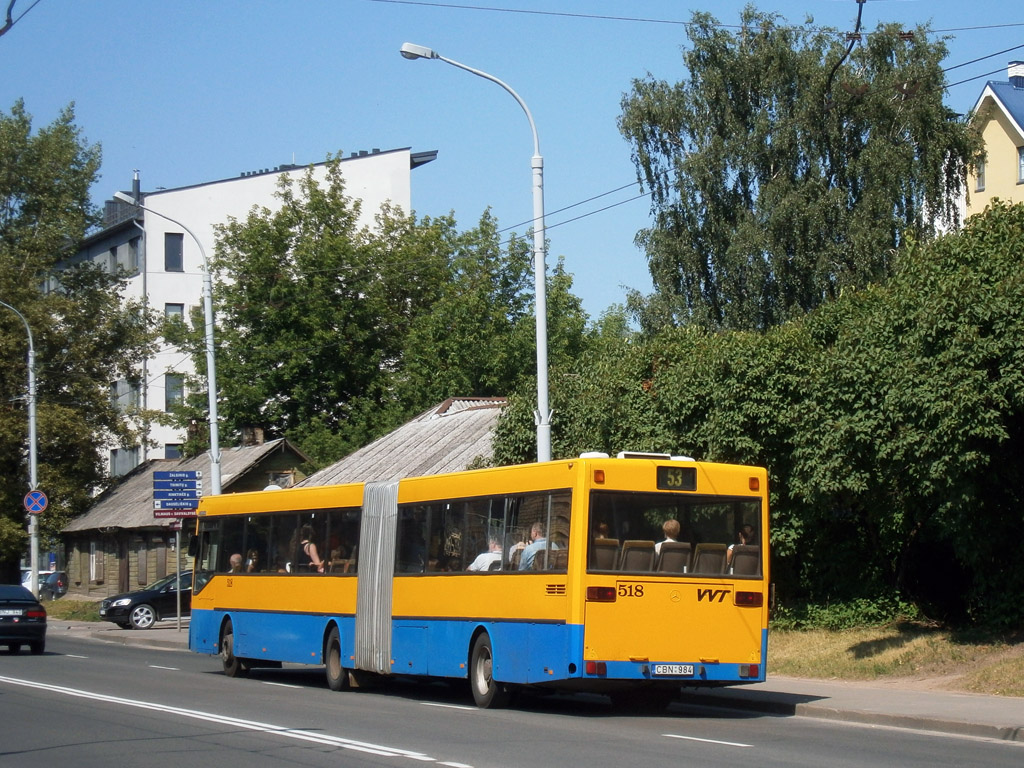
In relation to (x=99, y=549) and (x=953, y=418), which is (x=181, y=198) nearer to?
(x=99, y=549)

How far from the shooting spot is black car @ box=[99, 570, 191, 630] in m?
38.1

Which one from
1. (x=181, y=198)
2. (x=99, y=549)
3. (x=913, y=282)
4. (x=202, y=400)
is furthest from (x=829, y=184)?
(x=181, y=198)

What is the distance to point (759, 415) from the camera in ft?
69.1

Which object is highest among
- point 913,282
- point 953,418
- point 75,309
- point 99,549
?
point 75,309

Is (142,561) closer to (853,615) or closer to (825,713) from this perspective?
(853,615)

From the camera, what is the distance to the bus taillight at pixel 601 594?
14086mm

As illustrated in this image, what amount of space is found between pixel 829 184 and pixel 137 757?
31.3 m

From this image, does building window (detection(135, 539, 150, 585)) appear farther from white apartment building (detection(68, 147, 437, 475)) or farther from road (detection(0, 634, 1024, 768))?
road (detection(0, 634, 1024, 768))

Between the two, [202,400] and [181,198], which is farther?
[181,198]

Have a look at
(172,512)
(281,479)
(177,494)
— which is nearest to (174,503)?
→ (177,494)

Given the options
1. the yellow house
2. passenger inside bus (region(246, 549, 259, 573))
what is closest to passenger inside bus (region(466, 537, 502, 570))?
passenger inside bus (region(246, 549, 259, 573))

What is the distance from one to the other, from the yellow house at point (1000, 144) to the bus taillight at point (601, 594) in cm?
3246

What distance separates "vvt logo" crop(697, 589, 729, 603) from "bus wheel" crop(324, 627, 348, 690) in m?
6.31

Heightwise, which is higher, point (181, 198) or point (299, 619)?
point (181, 198)
